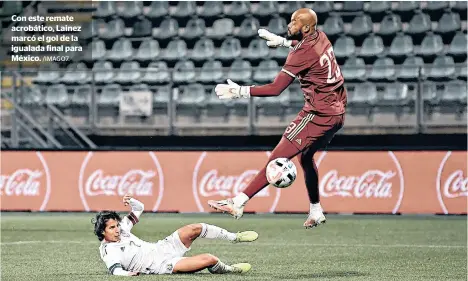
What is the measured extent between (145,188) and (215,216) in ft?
4.83

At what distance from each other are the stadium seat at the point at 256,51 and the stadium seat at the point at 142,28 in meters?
2.60

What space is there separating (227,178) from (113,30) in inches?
273

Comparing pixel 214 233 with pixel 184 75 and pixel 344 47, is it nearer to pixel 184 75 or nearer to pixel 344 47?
pixel 184 75

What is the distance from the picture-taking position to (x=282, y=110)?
21578mm

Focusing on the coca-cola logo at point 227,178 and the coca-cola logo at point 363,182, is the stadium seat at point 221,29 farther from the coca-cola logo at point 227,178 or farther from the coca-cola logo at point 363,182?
the coca-cola logo at point 363,182

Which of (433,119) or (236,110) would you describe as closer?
(433,119)

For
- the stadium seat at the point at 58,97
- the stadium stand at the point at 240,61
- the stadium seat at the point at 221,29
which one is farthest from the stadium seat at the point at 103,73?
the stadium seat at the point at 221,29

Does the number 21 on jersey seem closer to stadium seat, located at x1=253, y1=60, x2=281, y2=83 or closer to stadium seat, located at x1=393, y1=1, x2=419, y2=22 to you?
stadium seat, located at x1=253, y1=60, x2=281, y2=83

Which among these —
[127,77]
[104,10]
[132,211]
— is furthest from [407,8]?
[132,211]

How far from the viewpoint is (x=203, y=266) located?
10.7m

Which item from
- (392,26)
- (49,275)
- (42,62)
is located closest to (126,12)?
(42,62)

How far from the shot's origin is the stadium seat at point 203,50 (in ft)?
80.0

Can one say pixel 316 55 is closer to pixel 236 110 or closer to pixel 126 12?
pixel 236 110

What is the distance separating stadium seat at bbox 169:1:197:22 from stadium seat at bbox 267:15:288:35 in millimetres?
2028
